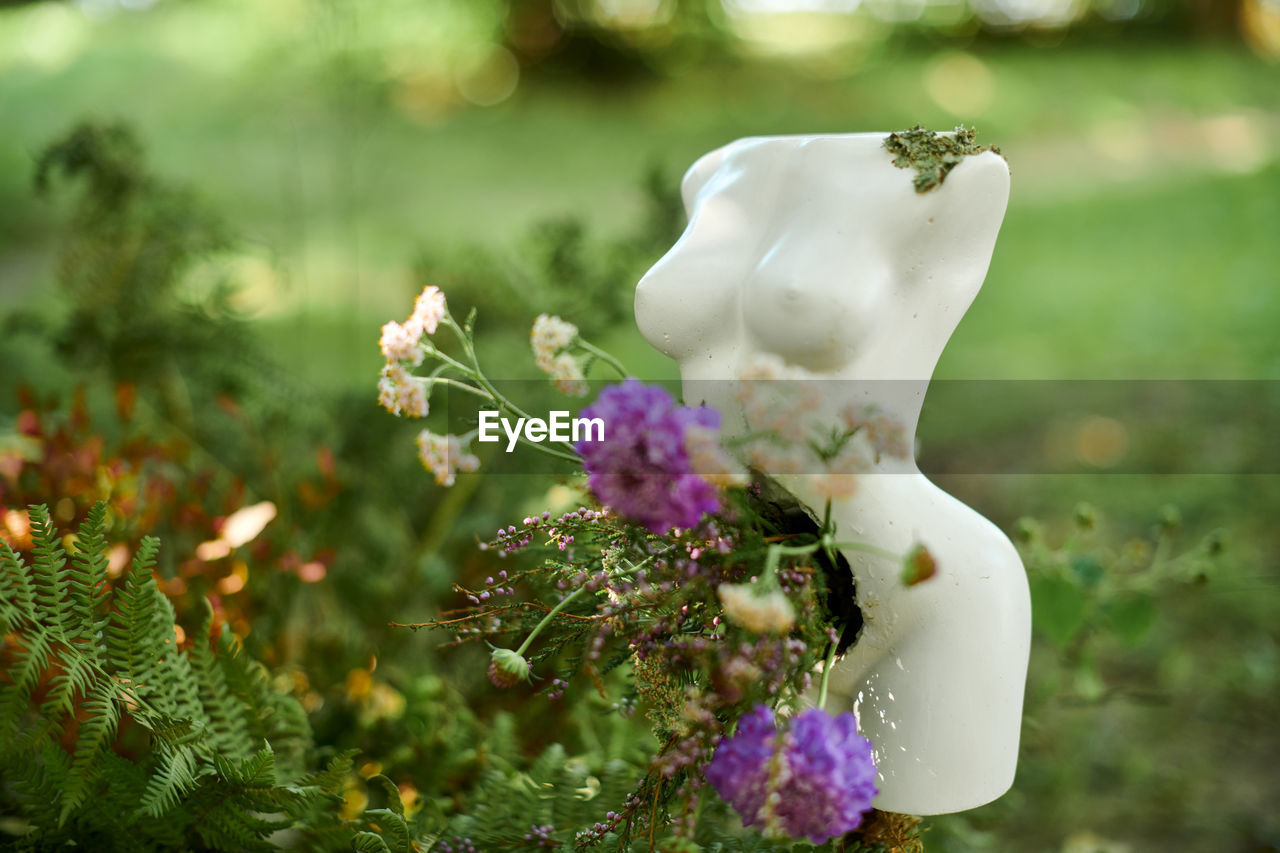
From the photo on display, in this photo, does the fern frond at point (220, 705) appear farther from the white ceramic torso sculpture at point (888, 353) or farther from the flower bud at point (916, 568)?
the flower bud at point (916, 568)

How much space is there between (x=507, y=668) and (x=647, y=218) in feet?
3.77

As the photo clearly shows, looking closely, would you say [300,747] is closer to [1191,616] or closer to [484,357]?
[484,357]

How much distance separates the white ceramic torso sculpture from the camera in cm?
77

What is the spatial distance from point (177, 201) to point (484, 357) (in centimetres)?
61

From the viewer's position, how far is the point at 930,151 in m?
0.78

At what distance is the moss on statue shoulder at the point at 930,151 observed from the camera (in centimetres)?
77

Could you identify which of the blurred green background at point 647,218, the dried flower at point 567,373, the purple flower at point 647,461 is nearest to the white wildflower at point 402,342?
the dried flower at point 567,373

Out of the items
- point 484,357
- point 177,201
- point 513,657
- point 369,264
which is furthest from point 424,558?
point 369,264

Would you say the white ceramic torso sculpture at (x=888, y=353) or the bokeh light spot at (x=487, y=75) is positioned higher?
the white ceramic torso sculpture at (x=888, y=353)

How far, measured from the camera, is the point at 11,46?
3.42 m

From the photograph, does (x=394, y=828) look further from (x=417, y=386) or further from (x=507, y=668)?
(x=417, y=386)

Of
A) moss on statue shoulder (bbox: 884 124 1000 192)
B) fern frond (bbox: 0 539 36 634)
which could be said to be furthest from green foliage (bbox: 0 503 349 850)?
moss on statue shoulder (bbox: 884 124 1000 192)

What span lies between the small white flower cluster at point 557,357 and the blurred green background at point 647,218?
27.3 inches

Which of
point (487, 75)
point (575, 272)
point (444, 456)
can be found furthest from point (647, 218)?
point (487, 75)
